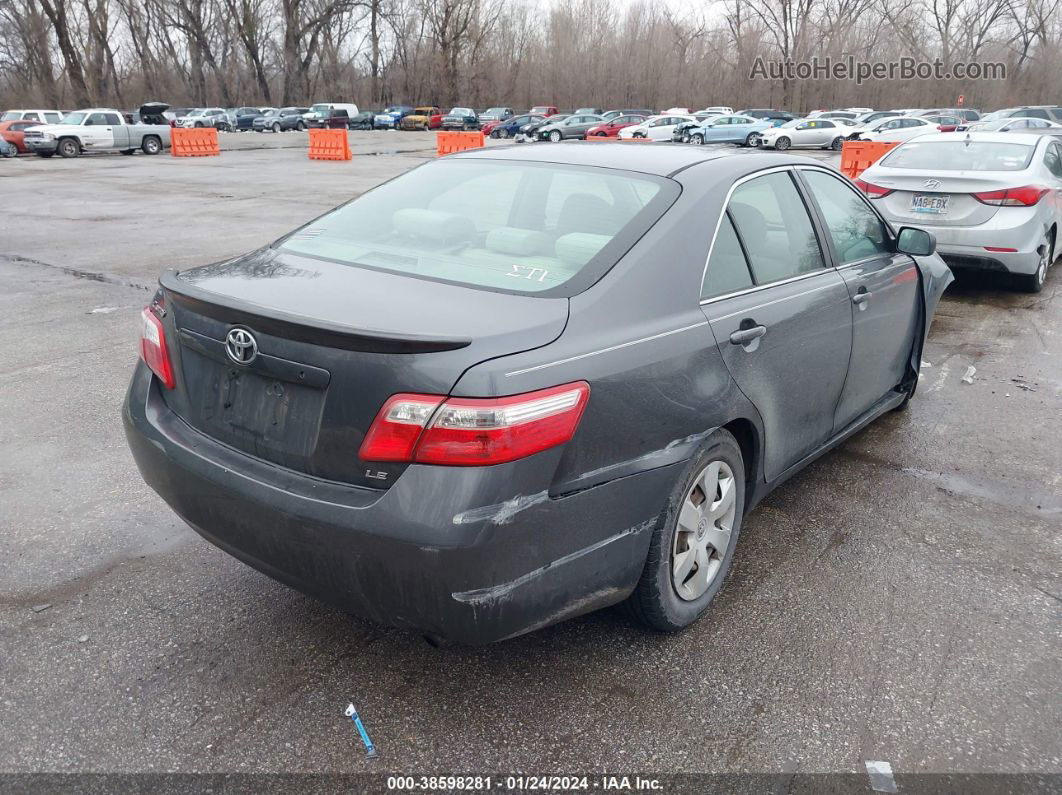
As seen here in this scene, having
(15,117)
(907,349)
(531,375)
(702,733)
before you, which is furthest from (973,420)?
(15,117)

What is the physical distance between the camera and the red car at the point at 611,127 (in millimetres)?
43188

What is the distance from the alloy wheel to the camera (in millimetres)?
2830

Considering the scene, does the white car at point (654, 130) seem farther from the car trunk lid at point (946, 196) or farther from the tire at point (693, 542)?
the tire at point (693, 542)

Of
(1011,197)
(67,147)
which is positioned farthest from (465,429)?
(67,147)

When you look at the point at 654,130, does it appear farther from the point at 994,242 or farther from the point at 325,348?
the point at 325,348

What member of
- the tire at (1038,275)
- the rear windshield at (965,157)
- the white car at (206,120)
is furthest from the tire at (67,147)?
the tire at (1038,275)

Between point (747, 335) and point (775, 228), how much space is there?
74 cm

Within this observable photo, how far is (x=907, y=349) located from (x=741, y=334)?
7.44ft

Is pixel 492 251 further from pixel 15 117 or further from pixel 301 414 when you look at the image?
pixel 15 117

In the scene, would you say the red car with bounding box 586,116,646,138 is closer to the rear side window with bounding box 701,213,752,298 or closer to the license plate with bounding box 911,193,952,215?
the license plate with bounding box 911,193,952,215

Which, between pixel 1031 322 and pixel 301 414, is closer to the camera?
pixel 301 414

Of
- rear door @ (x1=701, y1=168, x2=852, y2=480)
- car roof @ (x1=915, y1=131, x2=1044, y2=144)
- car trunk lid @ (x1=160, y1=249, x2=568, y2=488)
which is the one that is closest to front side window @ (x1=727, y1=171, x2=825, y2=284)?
rear door @ (x1=701, y1=168, x2=852, y2=480)

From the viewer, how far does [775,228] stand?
3.49m

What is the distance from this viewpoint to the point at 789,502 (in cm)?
407
